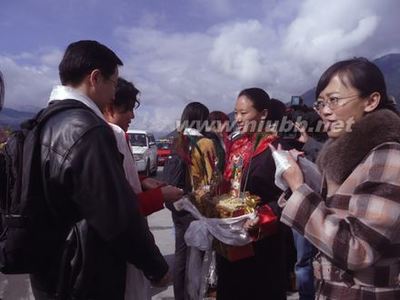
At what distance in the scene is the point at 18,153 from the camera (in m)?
1.68

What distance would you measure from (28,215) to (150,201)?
0.64m

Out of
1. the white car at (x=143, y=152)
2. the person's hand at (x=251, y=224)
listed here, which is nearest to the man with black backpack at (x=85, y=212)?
the person's hand at (x=251, y=224)

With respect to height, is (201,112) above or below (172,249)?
above

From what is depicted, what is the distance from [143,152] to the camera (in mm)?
14852

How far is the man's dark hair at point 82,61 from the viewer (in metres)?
1.81

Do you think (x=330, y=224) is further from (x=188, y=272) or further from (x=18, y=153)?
(x=188, y=272)

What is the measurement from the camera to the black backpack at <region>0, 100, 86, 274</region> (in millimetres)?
1578

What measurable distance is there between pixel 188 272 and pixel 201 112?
1460 millimetres

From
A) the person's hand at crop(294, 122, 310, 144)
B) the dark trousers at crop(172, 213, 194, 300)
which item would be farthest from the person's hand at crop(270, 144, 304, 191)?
the person's hand at crop(294, 122, 310, 144)

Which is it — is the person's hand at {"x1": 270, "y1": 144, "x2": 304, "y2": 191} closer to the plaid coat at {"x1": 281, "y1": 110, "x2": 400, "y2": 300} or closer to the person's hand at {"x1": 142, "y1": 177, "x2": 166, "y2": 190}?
the plaid coat at {"x1": 281, "y1": 110, "x2": 400, "y2": 300}

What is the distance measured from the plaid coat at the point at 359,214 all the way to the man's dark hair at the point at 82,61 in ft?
3.62

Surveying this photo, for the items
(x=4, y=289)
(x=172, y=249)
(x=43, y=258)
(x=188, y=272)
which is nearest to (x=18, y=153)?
(x=43, y=258)

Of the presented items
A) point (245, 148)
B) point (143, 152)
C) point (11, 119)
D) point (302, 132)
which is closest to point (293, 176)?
point (245, 148)

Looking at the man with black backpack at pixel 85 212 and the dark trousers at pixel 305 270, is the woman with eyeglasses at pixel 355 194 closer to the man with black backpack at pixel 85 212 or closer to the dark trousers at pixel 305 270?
the man with black backpack at pixel 85 212
